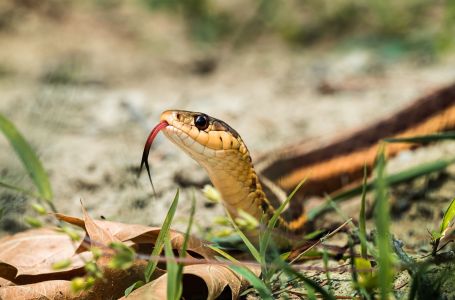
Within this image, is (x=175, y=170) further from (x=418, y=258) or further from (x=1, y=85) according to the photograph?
(x=1, y=85)

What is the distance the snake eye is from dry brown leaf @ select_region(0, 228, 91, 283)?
40cm

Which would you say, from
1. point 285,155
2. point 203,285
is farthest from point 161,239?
point 285,155

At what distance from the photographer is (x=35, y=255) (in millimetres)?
1296

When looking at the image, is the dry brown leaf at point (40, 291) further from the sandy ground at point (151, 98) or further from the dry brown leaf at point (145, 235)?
the sandy ground at point (151, 98)

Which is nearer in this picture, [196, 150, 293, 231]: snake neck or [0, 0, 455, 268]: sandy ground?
[196, 150, 293, 231]: snake neck

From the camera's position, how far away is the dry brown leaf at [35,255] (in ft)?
3.92

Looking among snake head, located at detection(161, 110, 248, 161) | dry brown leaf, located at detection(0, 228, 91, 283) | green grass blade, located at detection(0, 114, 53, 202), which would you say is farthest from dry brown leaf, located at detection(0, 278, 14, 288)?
snake head, located at detection(161, 110, 248, 161)

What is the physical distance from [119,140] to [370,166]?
84 centimetres

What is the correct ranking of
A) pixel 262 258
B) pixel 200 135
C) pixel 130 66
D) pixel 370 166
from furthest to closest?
pixel 130 66, pixel 370 166, pixel 200 135, pixel 262 258

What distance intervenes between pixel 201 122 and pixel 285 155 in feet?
1.70

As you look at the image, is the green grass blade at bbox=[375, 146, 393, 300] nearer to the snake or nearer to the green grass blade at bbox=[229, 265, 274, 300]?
the green grass blade at bbox=[229, 265, 274, 300]

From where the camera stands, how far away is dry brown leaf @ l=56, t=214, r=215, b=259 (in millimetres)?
1201

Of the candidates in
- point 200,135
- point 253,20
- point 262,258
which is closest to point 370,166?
point 200,135

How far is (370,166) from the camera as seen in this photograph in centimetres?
208
